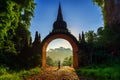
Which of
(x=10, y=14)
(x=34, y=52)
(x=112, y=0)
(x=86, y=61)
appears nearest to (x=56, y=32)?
(x=34, y=52)

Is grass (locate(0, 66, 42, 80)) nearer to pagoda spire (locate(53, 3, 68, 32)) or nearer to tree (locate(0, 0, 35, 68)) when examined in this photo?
tree (locate(0, 0, 35, 68))

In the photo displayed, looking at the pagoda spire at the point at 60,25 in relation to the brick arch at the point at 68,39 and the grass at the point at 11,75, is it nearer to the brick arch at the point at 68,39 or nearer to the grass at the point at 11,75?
the brick arch at the point at 68,39

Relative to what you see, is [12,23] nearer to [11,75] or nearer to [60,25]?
[11,75]

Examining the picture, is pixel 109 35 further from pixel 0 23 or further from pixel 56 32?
pixel 0 23

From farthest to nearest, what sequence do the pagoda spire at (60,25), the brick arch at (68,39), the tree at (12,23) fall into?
the pagoda spire at (60,25)
the brick arch at (68,39)
the tree at (12,23)

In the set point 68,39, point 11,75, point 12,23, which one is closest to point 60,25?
point 68,39

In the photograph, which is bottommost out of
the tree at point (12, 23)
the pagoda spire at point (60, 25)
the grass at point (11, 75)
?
the grass at point (11, 75)

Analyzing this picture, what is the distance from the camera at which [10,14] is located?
43.4 ft

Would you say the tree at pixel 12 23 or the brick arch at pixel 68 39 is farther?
the brick arch at pixel 68 39

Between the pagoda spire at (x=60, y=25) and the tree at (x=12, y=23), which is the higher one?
the pagoda spire at (x=60, y=25)

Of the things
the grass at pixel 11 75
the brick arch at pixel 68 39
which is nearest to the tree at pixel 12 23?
the grass at pixel 11 75

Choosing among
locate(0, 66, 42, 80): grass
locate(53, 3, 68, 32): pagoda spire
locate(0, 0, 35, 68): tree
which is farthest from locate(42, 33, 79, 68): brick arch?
locate(0, 66, 42, 80): grass

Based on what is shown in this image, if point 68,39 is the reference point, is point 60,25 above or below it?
above

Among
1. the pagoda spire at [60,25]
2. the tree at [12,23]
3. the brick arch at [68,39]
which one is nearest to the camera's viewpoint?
the tree at [12,23]
